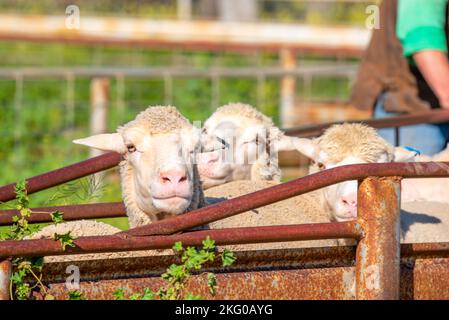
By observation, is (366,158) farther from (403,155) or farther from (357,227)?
(357,227)

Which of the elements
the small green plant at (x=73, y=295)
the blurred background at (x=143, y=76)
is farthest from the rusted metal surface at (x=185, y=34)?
the small green plant at (x=73, y=295)

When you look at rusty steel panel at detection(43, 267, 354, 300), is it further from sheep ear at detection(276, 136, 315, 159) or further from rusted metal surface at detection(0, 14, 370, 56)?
rusted metal surface at detection(0, 14, 370, 56)

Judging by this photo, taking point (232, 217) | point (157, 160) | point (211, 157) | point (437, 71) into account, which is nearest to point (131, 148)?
point (157, 160)

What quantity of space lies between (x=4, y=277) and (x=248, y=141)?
109 inches

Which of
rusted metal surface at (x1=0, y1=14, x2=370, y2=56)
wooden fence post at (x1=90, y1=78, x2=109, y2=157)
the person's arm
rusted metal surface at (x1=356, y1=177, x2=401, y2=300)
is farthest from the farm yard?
rusted metal surface at (x1=0, y1=14, x2=370, y2=56)

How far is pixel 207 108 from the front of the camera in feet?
35.3

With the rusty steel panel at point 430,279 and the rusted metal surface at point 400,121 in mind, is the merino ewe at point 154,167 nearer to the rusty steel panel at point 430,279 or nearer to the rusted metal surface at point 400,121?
the rusty steel panel at point 430,279

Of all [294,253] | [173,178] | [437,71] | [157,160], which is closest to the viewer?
[294,253]

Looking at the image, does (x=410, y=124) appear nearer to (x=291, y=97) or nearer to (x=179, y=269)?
(x=179, y=269)

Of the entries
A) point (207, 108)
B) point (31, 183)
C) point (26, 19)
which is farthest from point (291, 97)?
point (31, 183)

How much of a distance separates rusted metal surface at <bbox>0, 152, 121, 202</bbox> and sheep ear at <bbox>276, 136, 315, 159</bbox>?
1.20 meters

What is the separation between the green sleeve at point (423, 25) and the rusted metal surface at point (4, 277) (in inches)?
141

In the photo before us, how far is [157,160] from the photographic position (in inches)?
162

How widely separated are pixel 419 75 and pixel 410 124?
2.50ft
